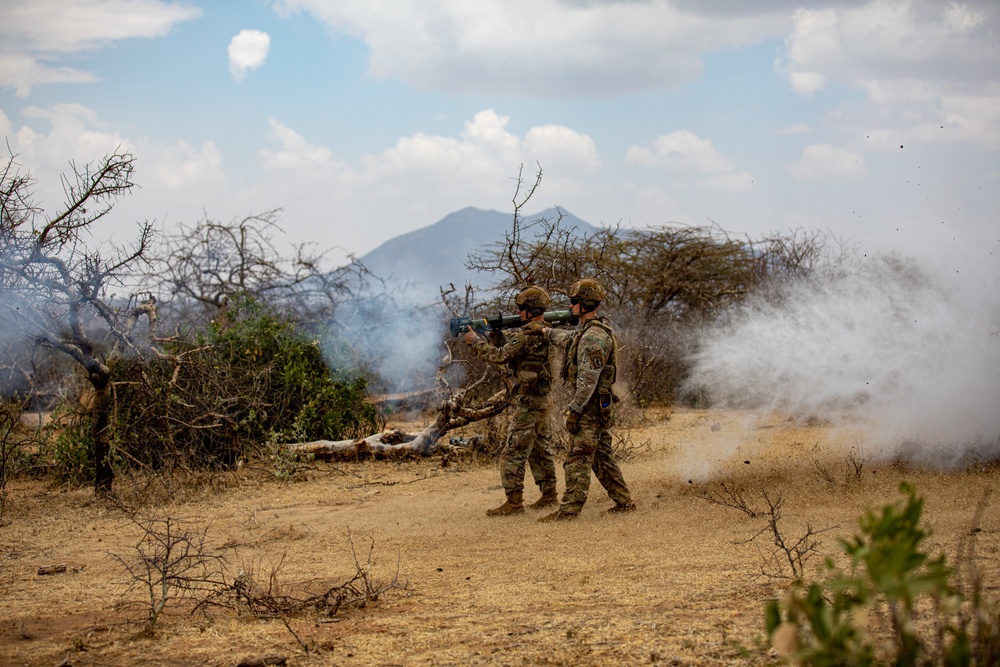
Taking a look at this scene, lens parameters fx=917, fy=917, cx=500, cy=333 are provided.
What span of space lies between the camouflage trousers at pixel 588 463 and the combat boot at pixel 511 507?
500 millimetres

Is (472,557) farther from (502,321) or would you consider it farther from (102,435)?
(102,435)

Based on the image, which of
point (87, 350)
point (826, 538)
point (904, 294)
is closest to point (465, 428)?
point (87, 350)

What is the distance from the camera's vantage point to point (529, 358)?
7930mm

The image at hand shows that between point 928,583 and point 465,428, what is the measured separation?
10806 millimetres

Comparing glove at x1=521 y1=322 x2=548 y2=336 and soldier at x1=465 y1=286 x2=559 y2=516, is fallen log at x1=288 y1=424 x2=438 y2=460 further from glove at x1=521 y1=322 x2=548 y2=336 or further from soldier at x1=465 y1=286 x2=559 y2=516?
glove at x1=521 y1=322 x2=548 y2=336

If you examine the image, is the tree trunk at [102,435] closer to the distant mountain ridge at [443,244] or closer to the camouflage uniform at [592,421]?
the camouflage uniform at [592,421]

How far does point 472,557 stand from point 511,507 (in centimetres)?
145

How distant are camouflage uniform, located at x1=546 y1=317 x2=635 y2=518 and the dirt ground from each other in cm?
24

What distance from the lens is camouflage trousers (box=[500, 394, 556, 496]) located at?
789 cm

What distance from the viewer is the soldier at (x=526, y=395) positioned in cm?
790

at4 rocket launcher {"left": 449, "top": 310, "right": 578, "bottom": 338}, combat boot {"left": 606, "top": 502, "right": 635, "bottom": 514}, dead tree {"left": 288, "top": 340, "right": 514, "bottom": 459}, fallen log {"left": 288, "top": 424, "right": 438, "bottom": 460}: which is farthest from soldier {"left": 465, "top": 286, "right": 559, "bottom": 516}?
fallen log {"left": 288, "top": 424, "right": 438, "bottom": 460}

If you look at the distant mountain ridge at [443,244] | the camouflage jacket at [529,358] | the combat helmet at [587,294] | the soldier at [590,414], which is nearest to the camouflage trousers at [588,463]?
the soldier at [590,414]

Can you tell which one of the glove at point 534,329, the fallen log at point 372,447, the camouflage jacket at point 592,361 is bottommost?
the fallen log at point 372,447

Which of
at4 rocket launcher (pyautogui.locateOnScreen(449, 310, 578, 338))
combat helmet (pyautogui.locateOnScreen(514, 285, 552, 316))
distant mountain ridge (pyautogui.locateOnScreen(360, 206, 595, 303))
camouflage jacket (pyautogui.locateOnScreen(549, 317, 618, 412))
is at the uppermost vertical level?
distant mountain ridge (pyautogui.locateOnScreen(360, 206, 595, 303))
